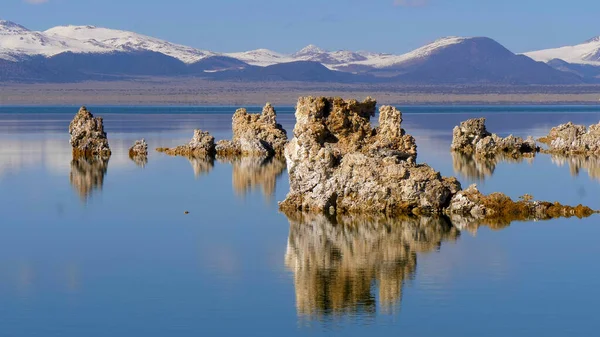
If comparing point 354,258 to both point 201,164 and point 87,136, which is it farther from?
point 87,136

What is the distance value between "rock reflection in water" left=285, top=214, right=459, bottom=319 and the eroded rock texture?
1073mm

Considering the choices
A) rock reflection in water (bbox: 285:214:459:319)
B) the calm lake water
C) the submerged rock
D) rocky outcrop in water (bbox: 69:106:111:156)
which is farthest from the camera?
rocky outcrop in water (bbox: 69:106:111:156)

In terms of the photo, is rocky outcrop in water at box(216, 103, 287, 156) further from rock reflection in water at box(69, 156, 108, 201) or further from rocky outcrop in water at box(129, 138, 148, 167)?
rock reflection in water at box(69, 156, 108, 201)

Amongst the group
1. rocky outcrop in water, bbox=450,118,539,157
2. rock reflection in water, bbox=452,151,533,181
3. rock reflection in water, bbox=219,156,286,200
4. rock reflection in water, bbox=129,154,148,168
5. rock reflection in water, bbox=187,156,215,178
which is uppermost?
rocky outcrop in water, bbox=450,118,539,157

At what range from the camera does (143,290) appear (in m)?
25.7

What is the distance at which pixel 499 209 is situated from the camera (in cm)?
3725

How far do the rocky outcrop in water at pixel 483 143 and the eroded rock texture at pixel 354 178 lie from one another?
26.4 metres

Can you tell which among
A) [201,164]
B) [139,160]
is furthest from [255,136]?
[139,160]

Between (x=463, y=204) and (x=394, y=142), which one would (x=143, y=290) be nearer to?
(x=463, y=204)

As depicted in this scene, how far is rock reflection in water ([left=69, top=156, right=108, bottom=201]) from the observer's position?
153 feet

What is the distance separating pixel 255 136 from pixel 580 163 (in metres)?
17.4

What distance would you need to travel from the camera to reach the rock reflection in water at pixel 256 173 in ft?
153

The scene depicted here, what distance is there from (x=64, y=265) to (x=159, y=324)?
23.5 ft

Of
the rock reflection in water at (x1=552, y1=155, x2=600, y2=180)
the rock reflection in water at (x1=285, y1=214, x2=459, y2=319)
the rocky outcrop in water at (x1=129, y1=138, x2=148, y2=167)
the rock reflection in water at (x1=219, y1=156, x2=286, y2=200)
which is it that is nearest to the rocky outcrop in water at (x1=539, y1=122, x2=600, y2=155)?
the rock reflection in water at (x1=552, y1=155, x2=600, y2=180)
